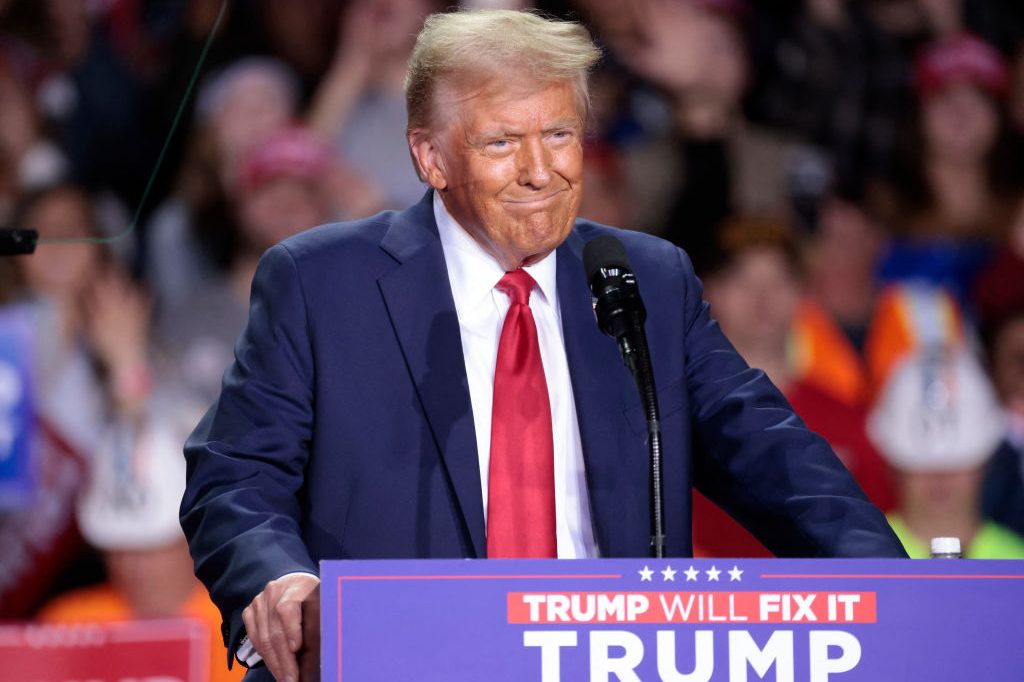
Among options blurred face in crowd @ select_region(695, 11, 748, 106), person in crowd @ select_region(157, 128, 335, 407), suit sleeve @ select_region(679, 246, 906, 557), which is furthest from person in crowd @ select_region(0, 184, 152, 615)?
suit sleeve @ select_region(679, 246, 906, 557)

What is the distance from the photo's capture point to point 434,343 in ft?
5.93

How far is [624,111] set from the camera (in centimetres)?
455

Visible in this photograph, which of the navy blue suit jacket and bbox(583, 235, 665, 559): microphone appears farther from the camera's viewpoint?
the navy blue suit jacket

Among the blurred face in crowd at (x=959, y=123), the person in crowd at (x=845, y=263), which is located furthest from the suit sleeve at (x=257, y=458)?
the blurred face in crowd at (x=959, y=123)

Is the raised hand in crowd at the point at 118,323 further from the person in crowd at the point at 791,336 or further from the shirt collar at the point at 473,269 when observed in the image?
the shirt collar at the point at 473,269

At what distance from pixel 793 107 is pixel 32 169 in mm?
2372

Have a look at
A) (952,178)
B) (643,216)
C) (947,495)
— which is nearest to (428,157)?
(643,216)

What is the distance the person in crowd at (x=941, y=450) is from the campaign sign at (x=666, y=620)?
10.3 ft

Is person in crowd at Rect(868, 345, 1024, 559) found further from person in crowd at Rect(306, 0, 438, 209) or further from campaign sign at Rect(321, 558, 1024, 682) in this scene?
campaign sign at Rect(321, 558, 1024, 682)

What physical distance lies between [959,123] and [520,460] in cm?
341

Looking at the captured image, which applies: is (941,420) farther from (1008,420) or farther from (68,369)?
(68,369)

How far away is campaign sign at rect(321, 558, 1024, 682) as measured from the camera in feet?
4.14

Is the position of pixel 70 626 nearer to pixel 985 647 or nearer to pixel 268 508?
pixel 268 508

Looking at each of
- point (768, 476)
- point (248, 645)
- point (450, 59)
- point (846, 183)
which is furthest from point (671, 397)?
point (846, 183)
